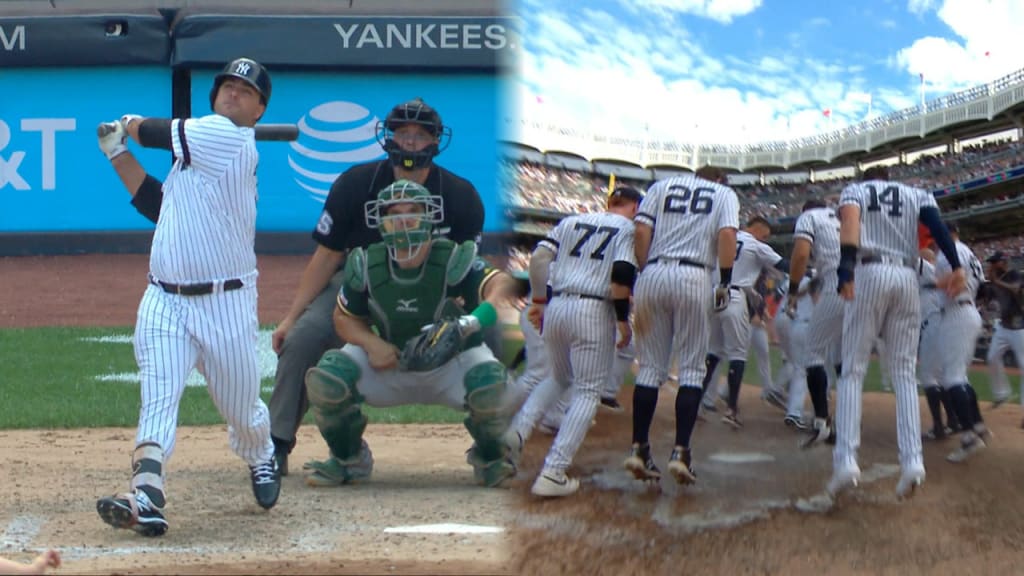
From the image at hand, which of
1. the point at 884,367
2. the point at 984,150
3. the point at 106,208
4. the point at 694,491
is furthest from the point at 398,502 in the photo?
the point at 106,208

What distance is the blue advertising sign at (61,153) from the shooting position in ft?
34.9

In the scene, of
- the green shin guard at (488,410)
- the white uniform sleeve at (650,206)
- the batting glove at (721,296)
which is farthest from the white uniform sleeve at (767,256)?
the green shin guard at (488,410)

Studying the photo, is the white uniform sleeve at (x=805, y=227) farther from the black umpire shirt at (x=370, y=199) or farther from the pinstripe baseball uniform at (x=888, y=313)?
the black umpire shirt at (x=370, y=199)

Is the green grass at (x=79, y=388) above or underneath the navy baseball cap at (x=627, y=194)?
underneath

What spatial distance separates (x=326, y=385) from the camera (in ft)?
9.38

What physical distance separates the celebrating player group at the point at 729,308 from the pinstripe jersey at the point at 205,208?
79 cm

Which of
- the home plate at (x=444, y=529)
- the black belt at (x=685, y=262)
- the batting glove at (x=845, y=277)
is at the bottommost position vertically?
the home plate at (x=444, y=529)

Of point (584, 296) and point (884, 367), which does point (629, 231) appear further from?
point (884, 367)

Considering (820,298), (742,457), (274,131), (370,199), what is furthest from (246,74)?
(820,298)

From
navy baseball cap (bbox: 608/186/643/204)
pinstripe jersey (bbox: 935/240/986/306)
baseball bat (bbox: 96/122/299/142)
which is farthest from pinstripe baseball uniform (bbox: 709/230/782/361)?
baseball bat (bbox: 96/122/299/142)

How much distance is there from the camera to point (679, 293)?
97.4 inches

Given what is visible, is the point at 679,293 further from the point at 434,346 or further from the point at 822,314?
the point at 822,314

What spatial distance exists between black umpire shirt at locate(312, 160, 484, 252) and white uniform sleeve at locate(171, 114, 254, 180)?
1.29 feet

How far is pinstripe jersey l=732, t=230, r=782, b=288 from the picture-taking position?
2.25m
